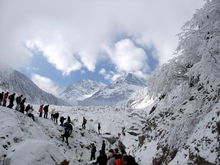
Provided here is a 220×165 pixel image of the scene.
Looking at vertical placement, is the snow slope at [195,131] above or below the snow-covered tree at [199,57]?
below

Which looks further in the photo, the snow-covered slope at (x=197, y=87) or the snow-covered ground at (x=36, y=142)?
the snow-covered ground at (x=36, y=142)

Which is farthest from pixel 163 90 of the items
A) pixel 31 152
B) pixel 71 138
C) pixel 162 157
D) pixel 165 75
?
pixel 71 138

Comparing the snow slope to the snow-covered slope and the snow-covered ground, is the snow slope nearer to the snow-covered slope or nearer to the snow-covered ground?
the snow-covered slope

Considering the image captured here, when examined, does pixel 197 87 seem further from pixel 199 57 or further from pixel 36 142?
pixel 36 142

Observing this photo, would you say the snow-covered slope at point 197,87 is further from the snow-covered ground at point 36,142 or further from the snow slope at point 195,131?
the snow-covered ground at point 36,142

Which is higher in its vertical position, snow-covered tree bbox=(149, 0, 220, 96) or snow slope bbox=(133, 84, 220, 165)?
snow-covered tree bbox=(149, 0, 220, 96)

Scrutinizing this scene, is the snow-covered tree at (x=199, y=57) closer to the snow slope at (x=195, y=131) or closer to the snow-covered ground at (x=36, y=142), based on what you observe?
the snow slope at (x=195, y=131)

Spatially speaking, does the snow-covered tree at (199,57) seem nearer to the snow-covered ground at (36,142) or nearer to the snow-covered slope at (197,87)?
the snow-covered slope at (197,87)

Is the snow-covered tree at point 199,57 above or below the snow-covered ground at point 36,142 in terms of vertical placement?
above

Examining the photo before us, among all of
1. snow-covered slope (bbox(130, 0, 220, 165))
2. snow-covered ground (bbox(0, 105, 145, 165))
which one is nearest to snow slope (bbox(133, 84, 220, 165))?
snow-covered slope (bbox(130, 0, 220, 165))

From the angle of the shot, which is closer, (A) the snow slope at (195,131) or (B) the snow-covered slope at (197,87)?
(B) the snow-covered slope at (197,87)

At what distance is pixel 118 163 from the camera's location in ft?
39.6

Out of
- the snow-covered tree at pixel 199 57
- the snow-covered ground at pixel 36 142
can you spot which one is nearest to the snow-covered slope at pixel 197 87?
the snow-covered tree at pixel 199 57

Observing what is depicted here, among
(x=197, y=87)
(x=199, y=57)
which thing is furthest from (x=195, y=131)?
(x=199, y=57)
